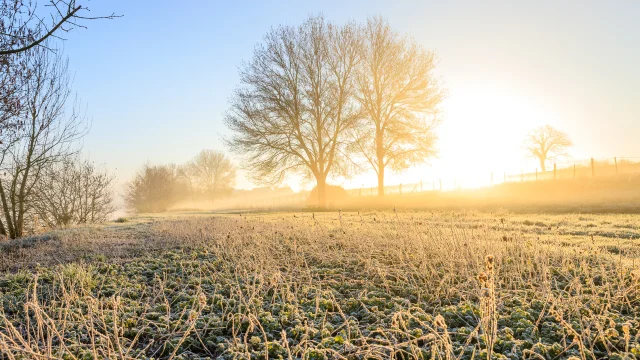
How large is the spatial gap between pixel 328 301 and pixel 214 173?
66811mm

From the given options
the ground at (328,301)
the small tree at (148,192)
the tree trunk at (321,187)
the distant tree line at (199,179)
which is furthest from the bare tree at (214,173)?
the ground at (328,301)

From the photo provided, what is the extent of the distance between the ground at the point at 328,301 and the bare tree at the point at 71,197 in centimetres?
1124

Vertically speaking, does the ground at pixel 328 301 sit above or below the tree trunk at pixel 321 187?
below

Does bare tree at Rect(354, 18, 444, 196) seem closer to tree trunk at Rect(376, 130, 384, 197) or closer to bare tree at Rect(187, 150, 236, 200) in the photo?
tree trunk at Rect(376, 130, 384, 197)

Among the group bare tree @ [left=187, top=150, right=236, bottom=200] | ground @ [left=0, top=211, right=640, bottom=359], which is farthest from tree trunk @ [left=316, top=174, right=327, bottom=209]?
bare tree @ [left=187, top=150, right=236, bottom=200]

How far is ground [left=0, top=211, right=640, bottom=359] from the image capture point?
319 cm

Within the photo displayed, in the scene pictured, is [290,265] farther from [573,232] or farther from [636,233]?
[636,233]

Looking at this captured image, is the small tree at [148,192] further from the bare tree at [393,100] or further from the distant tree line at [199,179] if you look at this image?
the bare tree at [393,100]

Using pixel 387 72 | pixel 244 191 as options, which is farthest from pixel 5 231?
pixel 244 191

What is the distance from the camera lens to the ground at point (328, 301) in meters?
3.19

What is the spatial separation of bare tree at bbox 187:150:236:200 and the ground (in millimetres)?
60859

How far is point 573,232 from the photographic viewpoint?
33.9ft

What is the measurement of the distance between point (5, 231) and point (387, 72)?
73.3 feet

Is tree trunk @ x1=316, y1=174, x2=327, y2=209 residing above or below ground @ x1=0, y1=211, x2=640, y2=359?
above
